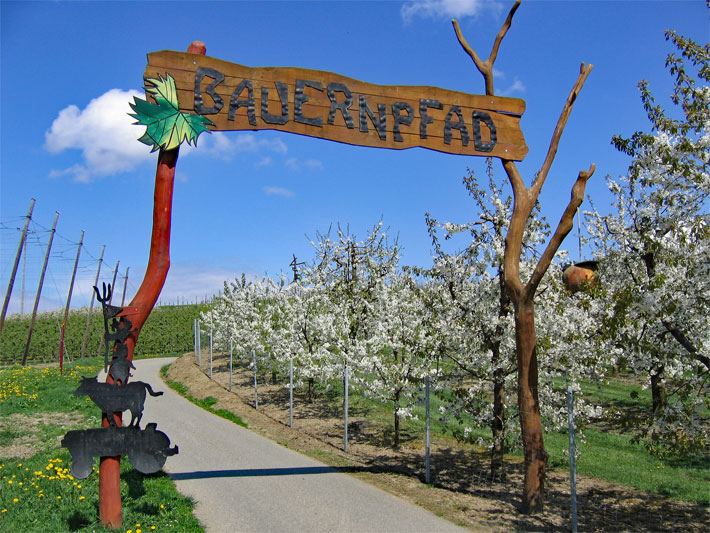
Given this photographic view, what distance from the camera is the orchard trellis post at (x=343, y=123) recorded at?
625cm

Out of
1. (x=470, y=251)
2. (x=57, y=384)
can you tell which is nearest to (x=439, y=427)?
(x=470, y=251)

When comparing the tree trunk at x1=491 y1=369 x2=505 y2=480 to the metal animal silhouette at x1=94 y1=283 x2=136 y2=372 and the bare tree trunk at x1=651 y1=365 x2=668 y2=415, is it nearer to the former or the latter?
the bare tree trunk at x1=651 y1=365 x2=668 y2=415

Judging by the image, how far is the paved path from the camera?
6.77 metres

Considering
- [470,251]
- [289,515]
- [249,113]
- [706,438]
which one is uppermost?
[249,113]

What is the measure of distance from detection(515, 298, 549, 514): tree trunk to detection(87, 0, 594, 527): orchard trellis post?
0.5 inches

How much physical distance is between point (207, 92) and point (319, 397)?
1294 cm

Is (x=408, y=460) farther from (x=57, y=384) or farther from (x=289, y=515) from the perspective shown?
(x=57, y=384)

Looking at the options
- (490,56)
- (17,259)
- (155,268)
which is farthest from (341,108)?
(17,259)

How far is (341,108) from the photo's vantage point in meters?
7.11

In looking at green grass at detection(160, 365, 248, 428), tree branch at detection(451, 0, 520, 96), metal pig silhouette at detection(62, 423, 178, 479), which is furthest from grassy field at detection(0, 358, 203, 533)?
tree branch at detection(451, 0, 520, 96)

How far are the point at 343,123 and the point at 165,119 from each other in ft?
7.19

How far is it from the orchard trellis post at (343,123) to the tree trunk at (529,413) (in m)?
0.01

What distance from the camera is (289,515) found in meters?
7.01

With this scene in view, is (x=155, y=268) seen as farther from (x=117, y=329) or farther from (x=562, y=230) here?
(x=562, y=230)
